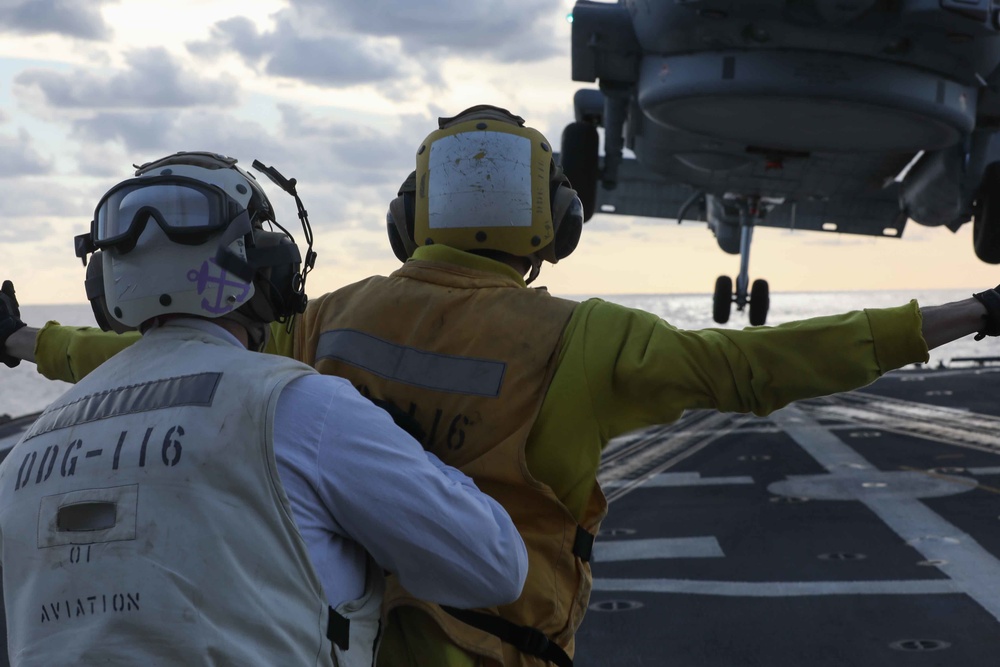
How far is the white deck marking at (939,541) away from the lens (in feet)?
24.4

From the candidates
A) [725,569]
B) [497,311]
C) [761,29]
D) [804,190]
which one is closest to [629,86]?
[761,29]

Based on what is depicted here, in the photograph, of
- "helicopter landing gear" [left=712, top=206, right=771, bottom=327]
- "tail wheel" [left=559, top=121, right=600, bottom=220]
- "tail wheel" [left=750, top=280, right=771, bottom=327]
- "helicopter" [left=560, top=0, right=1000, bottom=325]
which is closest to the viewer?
"helicopter" [left=560, top=0, right=1000, bottom=325]

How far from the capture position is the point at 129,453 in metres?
1.77

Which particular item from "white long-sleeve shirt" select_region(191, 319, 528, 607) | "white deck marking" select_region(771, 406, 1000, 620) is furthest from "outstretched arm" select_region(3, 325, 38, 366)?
"white deck marking" select_region(771, 406, 1000, 620)

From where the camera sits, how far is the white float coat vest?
171cm

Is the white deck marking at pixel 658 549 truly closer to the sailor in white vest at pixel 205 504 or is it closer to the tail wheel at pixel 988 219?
the sailor in white vest at pixel 205 504

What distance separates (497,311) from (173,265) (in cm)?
81

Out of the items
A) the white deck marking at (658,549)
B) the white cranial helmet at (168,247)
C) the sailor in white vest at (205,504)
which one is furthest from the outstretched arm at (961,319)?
the white deck marking at (658,549)

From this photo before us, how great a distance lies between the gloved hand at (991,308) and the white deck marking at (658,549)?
644 cm

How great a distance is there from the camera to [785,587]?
7.62 m

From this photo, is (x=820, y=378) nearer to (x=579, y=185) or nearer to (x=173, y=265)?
(x=173, y=265)

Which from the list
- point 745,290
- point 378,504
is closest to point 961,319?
point 378,504

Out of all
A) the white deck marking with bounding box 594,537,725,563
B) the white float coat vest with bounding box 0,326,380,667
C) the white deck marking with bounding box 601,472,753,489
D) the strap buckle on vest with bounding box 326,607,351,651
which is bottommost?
the white deck marking with bounding box 601,472,753,489

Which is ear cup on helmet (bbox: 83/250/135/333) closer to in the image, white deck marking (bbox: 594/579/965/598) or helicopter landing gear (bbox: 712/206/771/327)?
white deck marking (bbox: 594/579/965/598)
